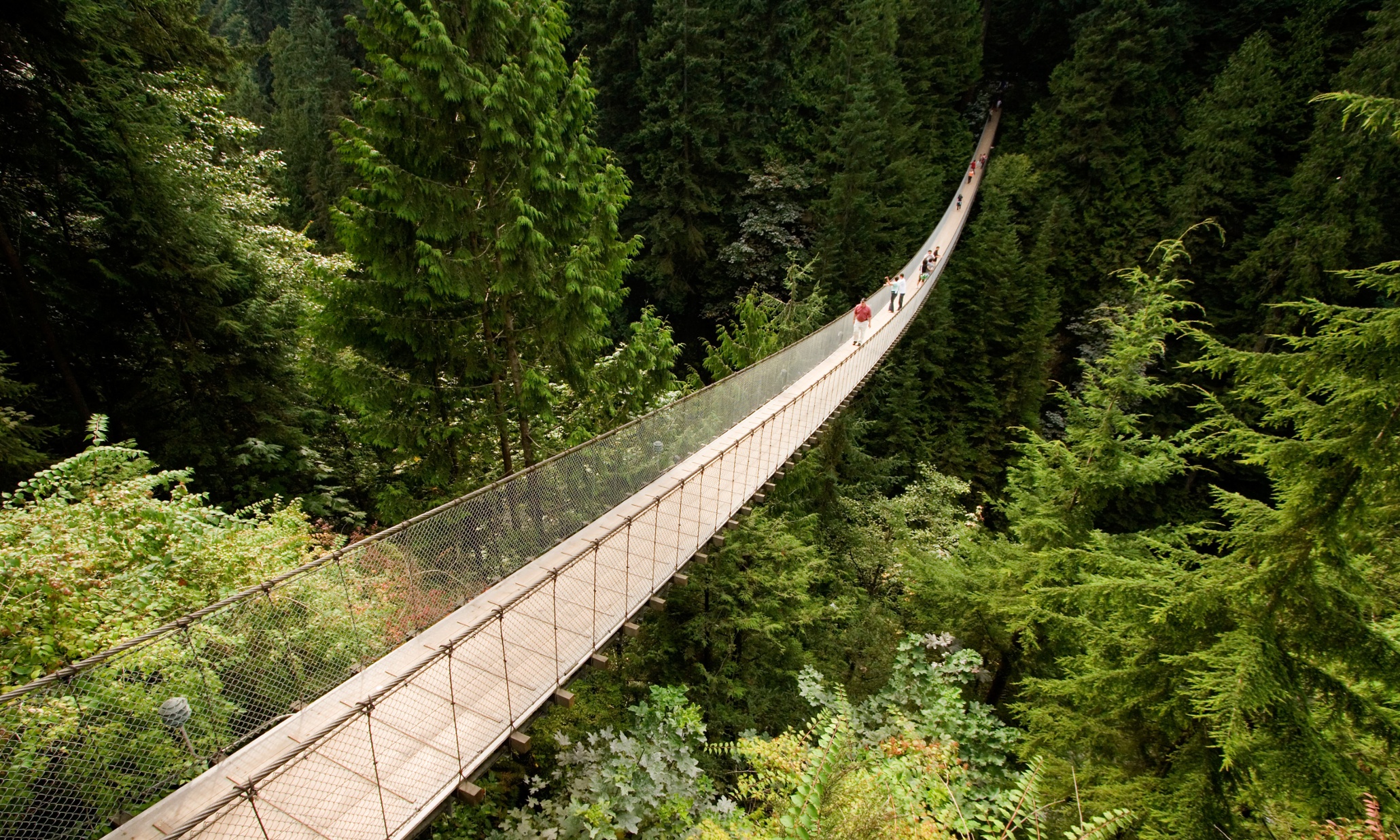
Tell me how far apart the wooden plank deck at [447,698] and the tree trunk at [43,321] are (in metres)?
5.98

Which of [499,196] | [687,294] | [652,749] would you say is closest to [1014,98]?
[687,294]

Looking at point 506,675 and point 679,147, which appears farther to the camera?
point 679,147

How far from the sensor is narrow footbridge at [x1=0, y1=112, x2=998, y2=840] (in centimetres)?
347

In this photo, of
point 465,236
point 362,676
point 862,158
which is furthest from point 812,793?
point 862,158

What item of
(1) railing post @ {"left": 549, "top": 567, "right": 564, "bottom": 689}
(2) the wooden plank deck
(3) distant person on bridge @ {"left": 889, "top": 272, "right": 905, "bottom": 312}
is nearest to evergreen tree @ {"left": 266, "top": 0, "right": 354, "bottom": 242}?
(3) distant person on bridge @ {"left": 889, "top": 272, "right": 905, "bottom": 312}

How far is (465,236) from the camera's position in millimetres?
7020

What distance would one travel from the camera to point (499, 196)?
7.11m

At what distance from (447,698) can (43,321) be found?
7.27 m

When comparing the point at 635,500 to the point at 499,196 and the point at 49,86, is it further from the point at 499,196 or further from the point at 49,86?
the point at 49,86

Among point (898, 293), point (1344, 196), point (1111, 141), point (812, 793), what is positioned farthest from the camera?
point (1111, 141)

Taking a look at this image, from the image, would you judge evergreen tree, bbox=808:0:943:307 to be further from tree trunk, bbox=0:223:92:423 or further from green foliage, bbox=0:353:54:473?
green foliage, bbox=0:353:54:473

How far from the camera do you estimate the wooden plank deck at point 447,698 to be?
3752 mm

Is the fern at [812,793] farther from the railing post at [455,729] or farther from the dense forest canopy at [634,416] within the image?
the railing post at [455,729]

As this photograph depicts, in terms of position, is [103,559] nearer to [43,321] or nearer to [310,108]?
[43,321]
